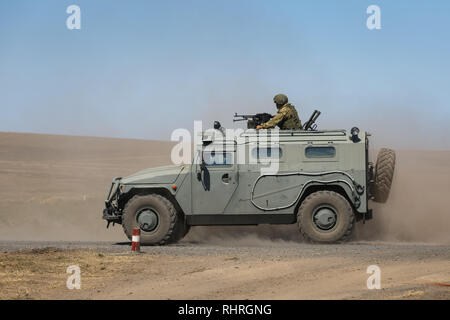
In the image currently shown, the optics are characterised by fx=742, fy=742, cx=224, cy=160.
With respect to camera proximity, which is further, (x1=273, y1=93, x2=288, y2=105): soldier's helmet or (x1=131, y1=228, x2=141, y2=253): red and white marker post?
(x1=273, y1=93, x2=288, y2=105): soldier's helmet

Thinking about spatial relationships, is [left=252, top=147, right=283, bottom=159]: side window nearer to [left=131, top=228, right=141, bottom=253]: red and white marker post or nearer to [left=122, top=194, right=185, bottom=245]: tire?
[left=122, top=194, right=185, bottom=245]: tire

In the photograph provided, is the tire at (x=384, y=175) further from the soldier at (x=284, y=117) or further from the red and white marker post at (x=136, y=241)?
the red and white marker post at (x=136, y=241)

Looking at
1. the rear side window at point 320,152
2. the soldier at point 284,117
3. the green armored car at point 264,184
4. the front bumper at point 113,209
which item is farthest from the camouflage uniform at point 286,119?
the front bumper at point 113,209

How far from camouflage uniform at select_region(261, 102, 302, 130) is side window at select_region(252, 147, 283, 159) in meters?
1.06

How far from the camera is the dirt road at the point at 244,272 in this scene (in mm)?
10273

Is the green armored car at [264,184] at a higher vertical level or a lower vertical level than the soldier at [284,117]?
lower

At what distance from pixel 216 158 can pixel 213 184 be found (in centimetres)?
58

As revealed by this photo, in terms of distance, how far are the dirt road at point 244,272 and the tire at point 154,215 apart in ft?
1.25

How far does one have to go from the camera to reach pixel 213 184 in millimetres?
16453

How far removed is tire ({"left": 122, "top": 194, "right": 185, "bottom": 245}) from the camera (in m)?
16.4

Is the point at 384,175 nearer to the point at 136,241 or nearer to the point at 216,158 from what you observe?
the point at 216,158

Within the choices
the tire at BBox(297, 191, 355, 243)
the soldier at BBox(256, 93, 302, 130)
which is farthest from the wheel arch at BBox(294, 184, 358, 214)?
the soldier at BBox(256, 93, 302, 130)
